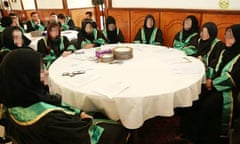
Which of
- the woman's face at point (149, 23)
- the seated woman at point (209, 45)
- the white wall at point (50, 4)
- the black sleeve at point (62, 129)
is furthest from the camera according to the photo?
the white wall at point (50, 4)

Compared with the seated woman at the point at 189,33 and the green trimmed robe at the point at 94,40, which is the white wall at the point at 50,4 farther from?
the seated woman at the point at 189,33

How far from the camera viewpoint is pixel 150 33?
4199 mm

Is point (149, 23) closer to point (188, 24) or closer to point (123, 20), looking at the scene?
point (188, 24)

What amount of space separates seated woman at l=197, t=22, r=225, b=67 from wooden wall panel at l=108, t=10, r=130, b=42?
220 cm

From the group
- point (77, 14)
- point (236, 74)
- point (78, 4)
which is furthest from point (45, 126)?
point (78, 4)

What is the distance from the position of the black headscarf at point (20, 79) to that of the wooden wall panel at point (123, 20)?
3831 millimetres

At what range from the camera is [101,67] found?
2.27m

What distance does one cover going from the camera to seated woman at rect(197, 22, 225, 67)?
268 cm

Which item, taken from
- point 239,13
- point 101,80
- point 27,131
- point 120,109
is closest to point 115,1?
point 239,13

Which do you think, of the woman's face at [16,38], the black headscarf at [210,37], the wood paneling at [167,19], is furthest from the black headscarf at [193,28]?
the woman's face at [16,38]

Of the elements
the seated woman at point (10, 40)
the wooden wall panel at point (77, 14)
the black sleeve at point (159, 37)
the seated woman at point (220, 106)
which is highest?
the wooden wall panel at point (77, 14)

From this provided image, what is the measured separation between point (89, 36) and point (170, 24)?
5.38 ft

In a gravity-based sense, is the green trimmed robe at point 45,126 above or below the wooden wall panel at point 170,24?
below

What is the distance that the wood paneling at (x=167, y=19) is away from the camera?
3416 millimetres
